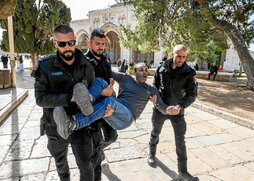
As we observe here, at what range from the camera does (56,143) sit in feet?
6.49

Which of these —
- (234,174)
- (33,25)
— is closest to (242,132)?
(234,174)

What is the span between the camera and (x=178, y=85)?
275 cm

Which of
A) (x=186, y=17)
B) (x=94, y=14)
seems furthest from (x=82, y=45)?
(x=186, y=17)

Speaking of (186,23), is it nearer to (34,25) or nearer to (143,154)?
(143,154)

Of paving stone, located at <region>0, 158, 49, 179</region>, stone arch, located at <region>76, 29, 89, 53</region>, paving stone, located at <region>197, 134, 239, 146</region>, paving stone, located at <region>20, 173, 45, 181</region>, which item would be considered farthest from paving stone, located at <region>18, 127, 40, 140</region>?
stone arch, located at <region>76, 29, 89, 53</region>

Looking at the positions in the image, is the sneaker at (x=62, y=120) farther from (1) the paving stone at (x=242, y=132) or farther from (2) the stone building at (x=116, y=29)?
(2) the stone building at (x=116, y=29)

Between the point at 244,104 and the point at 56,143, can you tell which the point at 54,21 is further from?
the point at 56,143

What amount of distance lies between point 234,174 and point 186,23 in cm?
919

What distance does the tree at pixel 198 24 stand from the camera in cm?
1048

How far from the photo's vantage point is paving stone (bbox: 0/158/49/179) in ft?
9.11

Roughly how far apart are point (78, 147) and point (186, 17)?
10.3 m

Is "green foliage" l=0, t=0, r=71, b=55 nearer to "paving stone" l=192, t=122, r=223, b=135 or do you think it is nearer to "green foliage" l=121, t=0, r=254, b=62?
"green foliage" l=121, t=0, r=254, b=62

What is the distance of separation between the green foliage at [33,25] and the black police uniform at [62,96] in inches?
697

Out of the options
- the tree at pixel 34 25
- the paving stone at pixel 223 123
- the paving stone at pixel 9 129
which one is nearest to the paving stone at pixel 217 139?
the paving stone at pixel 223 123
